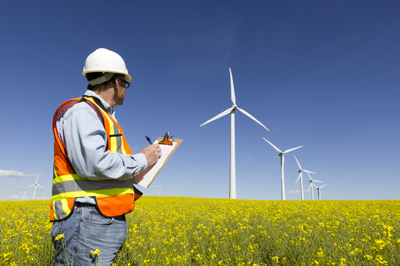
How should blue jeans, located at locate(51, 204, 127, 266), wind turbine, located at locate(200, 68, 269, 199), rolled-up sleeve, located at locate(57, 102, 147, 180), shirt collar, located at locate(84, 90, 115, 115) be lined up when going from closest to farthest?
rolled-up sleeve, located at locate(57, 102, 147, 180), blue jeans, located at locate(51, 204, 127, 266), shirt collar, located at locate(84, 90, 115, 115), wind turbine, located at locate(200, 68, 269, 199)

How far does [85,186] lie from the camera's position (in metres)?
2.10

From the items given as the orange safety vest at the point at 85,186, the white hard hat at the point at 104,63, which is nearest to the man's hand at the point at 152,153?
the orange safety vest at the point at 85,186

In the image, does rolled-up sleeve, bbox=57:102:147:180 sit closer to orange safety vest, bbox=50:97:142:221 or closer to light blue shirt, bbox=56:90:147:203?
light blue shirt, bbox=56:90:147:203

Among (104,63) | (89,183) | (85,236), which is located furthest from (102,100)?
(85,236)

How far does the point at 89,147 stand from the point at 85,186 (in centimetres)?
37

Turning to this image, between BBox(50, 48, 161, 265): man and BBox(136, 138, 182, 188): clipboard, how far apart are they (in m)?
0.15

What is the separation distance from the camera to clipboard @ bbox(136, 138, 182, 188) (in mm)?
2453

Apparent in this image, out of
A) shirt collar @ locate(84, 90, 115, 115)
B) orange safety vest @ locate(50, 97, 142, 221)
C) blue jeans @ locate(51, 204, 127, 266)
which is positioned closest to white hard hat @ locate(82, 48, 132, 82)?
shirt collar @ locate(84, 90, 115, 115)

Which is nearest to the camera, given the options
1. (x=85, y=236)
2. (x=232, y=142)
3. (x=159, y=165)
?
(x=85, y=236)

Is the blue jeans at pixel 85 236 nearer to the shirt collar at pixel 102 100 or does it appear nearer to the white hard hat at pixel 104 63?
the shirt collar at pixel 102 100

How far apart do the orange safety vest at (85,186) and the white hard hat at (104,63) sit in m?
0.34

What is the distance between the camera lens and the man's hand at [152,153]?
237 centimetres

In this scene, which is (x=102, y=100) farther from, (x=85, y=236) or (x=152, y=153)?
(x=85, y=236)

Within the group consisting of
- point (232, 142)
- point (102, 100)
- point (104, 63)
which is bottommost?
point (102, 100)
